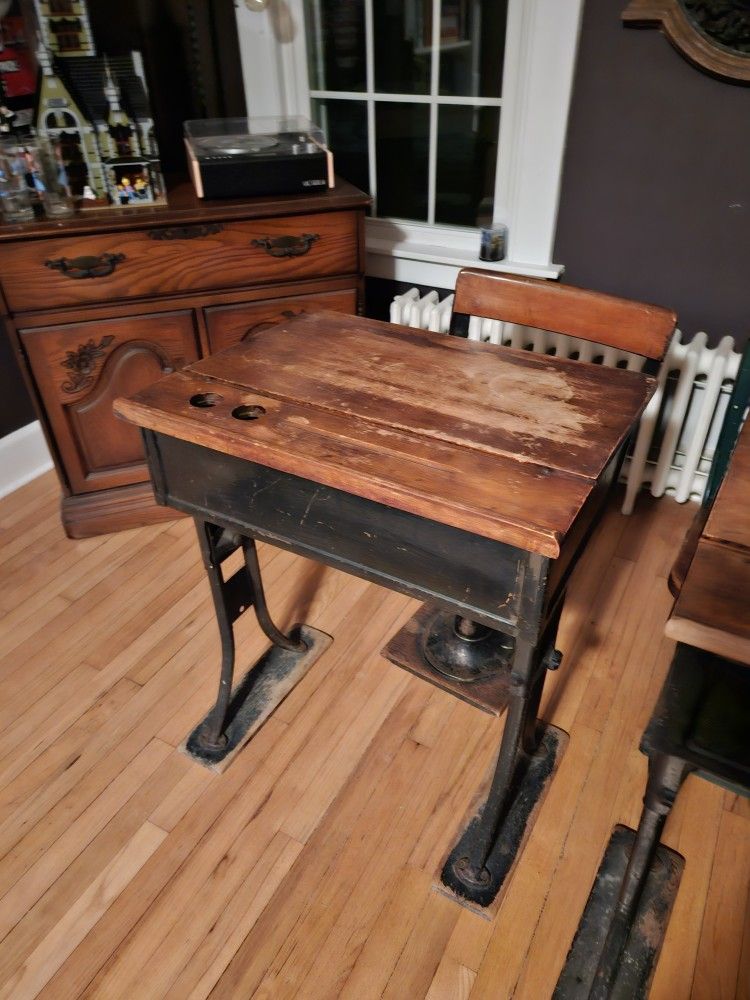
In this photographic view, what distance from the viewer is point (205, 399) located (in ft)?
3.60

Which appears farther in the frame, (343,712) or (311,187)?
(311,187)

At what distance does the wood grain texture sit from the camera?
27.0 inches

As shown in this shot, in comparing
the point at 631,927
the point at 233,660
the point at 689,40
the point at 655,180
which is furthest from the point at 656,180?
the point at 631,927

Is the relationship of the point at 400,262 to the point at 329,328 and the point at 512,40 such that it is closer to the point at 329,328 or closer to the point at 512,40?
the point at 512,40

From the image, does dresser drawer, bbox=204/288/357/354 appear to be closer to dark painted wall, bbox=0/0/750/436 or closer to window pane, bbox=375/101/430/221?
window pane, bbox=375/101/430/221

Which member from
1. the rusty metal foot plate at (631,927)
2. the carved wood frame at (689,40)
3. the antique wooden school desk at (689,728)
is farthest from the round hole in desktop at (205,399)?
the carved wood frame at (689,40)

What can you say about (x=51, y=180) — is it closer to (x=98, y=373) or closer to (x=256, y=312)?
(x=98, y=373)

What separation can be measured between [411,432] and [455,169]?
168 centimetres

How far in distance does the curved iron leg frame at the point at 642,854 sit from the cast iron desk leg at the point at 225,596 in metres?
0.83

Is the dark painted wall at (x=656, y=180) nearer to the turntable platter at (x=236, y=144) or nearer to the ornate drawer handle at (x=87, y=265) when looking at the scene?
the turntable platter at (x=236, y=144)

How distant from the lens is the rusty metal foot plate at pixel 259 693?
1527 millimetres

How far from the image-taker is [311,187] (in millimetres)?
1982

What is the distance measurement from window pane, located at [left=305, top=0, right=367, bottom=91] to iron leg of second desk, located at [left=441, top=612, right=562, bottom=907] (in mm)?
2015

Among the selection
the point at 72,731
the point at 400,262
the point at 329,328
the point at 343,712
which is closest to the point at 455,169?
the point at 400,262
